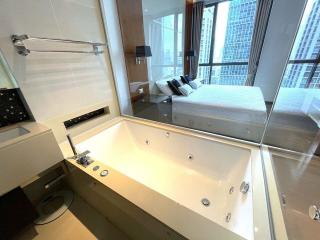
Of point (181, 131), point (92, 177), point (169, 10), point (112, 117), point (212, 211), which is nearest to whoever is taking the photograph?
point (92, 177)

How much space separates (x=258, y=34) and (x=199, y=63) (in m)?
1.50

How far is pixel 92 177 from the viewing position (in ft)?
3.72

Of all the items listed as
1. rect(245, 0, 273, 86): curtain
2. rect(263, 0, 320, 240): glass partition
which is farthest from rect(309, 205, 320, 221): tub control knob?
rect(245, 0, 273, 86): curtain

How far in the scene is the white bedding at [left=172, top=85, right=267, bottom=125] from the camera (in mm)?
2043

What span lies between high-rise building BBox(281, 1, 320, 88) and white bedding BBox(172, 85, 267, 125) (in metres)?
0.51

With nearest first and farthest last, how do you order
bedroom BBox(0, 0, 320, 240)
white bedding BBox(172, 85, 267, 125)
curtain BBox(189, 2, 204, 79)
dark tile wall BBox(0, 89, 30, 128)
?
bedroom BBox(0, 0, 320, 240) → dark tile wall BBox(0, 89, 30, 128) → white bedding BBox(172, 85, 267, 125) → curtain BBox(189, 2, 204, 79)

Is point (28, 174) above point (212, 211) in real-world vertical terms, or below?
above

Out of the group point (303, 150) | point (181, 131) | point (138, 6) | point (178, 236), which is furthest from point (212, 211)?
point (138, 6)

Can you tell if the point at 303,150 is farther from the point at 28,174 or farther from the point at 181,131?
the point at 28,174

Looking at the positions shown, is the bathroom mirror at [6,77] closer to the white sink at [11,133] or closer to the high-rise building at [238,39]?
the white sink at [11,133]

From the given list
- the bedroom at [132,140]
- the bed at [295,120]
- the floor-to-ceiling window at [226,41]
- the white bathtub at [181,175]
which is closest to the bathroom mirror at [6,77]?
the bedroom at [132,140]

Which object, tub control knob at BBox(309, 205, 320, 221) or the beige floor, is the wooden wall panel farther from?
tub control knob at BBox(309, 205, 320, 221)

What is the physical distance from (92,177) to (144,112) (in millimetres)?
1315

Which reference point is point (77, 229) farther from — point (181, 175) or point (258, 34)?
point (258, 34)
